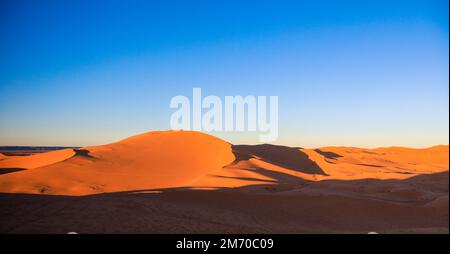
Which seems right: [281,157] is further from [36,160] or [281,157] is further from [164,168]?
[36,160]

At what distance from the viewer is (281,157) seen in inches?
1074

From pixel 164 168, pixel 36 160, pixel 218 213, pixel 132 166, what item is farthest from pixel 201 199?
pixel 36 160

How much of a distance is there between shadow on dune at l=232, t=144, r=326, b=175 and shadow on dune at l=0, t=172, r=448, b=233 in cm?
979

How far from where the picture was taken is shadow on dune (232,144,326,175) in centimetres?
2358

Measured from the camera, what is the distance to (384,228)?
936 cm

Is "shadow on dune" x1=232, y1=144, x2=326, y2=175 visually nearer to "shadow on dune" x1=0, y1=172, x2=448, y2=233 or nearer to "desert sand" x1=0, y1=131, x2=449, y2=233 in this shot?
"desert sand" x1=0, y1=131, x2=449, y2=233

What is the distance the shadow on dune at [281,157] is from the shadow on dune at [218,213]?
32.1 ft

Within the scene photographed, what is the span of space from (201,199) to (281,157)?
16.5 metres

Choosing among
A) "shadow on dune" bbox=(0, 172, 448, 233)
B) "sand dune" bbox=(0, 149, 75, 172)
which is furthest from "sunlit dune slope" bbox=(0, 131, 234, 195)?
"shadow on dune" bbox=(0, 172, 448, 233)
